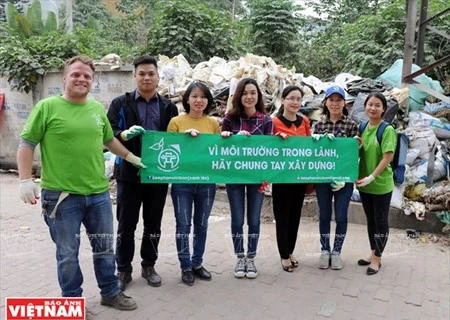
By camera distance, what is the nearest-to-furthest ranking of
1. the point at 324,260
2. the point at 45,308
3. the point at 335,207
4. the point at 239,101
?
the point at 45,308, the point at 239,101, the point at 335,207, the point at 324,260

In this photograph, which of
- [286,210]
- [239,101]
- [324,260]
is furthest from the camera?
[324,260]

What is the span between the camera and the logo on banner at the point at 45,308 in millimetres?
2824

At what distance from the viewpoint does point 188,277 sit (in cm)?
357

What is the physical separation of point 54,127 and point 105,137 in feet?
1.41

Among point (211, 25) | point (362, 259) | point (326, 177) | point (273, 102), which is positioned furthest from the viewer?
point (211, 25)

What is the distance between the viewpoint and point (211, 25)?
10391 millimetres

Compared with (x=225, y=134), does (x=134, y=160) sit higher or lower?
lower

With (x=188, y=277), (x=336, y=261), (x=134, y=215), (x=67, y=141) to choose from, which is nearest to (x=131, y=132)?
(x=67, y=141)

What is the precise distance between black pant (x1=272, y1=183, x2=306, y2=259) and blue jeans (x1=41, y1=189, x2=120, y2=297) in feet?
4.95

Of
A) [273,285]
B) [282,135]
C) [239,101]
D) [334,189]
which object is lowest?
[273,285]

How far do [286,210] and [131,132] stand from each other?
157cm

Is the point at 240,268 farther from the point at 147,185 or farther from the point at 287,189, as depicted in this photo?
the point at 147,185

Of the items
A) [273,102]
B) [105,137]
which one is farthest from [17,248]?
[273,102]

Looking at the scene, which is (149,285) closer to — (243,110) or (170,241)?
(170,241)
